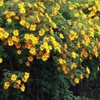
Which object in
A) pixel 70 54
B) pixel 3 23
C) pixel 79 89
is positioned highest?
pixel 3 23

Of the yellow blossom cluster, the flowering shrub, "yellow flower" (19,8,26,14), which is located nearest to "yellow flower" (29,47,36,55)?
the flowering shrub

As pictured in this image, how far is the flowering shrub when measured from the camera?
352cm

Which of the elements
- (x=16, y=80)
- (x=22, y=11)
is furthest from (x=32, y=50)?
(x=22, y=11)

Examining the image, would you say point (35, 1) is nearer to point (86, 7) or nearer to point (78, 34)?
point (78, 34)

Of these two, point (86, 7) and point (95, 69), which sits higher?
point (86, 7)

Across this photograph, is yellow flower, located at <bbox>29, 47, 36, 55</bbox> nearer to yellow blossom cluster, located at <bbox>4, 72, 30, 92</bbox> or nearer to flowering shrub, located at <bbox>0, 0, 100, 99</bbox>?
flowering shrub, located at <bbox>0, 0, 100, 99</bbox>

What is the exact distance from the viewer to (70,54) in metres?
3.79

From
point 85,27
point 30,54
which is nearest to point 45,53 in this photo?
point 30,54

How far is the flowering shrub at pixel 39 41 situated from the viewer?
11.6 ft

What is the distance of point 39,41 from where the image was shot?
3.60 metres

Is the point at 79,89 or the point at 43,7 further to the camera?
the point at 79,89

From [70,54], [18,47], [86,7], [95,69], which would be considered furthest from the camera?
[86,7]

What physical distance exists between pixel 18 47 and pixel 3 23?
32 cm

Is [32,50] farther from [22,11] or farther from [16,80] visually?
[22,11]
